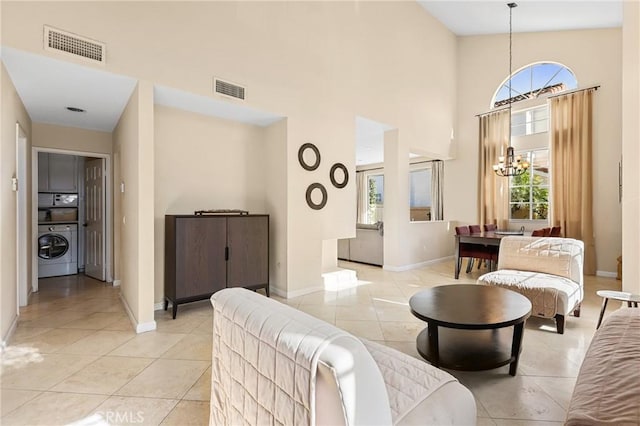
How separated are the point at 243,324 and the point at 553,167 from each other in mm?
6862

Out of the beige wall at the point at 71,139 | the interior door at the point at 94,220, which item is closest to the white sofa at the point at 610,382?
the interior door at the point at 94,220

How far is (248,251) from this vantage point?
12.9 ft

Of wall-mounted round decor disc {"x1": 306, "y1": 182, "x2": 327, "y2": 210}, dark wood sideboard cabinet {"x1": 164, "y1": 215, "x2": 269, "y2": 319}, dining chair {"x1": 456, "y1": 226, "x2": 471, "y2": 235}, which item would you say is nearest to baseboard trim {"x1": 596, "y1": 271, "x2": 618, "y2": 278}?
dining chair {"x1": 456, "y1": 226, "x2": 471, "y2": 235}

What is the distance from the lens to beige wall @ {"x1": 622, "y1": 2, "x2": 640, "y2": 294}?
119 inches

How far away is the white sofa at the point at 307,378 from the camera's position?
2.73 ft

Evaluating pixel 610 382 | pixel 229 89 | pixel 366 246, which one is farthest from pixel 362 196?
pixel 610 382

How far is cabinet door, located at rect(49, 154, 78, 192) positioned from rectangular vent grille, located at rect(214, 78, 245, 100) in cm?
403

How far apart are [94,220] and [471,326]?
18.6 feet

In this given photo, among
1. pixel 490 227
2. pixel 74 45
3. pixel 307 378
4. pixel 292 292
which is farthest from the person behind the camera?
pixel 490 227

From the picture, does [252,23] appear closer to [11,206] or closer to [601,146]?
[11,206]

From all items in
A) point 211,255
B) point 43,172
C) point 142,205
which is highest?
point 43,172

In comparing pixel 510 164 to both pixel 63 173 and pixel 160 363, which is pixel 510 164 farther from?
pixel 63 173

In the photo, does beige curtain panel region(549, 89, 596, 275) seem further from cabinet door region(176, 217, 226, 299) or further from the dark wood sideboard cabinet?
cabinet door region(176, 217, 226, 299)

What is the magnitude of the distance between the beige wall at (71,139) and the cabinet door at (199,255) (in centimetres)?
257
